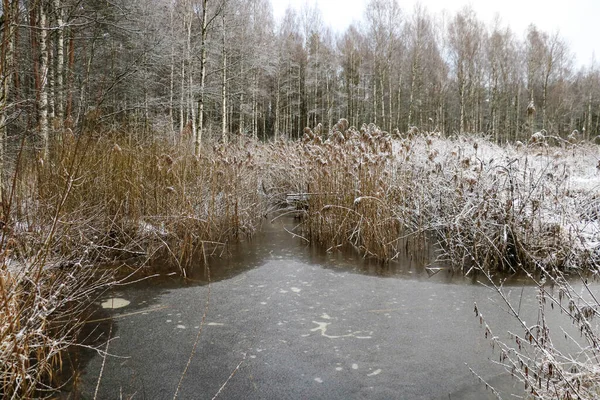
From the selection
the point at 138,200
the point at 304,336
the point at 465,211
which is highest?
the point at 138,200

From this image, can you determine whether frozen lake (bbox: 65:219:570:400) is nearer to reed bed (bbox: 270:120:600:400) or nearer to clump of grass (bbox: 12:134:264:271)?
reed bed (bbox: 270:120:600:400)

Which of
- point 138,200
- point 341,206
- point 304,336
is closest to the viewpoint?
point 304,336

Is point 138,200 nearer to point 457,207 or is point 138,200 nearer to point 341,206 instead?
point 341,206

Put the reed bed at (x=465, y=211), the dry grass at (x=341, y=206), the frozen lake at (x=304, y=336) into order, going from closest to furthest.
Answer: the frozen lake at (x=304, y=336) < the dry grass at (x=341, y=206) < the reed bed at (x=465, y=211)

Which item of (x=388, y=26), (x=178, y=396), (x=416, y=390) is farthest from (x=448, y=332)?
(x=388, y=26)

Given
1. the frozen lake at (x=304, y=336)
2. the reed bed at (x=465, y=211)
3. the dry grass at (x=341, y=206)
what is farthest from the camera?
the reed bed at (x=465, y=211)

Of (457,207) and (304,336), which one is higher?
(457,207)

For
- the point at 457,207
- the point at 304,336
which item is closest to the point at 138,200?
the point at 304,336

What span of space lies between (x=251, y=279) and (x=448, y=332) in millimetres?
2237

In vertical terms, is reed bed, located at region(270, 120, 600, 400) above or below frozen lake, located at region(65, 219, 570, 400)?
above

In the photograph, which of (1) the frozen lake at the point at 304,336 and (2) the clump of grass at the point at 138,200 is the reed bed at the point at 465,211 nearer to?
(1) the frozen lake at the point at 304,336

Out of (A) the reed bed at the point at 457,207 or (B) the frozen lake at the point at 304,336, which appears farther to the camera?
(A) the reed bed at the point at 457,207

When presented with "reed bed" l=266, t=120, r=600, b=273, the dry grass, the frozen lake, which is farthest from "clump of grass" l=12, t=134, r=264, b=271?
"reed bed" l=266, t=120, r=600, b=273

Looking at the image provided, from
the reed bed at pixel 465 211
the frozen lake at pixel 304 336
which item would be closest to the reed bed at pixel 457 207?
the reed bed at pixel 465 211
